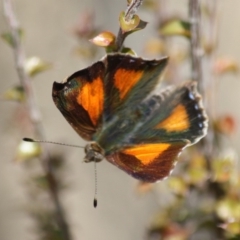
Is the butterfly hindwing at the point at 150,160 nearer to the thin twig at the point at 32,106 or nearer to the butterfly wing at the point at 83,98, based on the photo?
the butterfly wing at the point at 83,98

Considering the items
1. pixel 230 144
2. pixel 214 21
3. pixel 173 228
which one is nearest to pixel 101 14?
pixel 230 144

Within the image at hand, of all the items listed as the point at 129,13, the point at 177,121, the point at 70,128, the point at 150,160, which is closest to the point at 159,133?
the point at 177,121

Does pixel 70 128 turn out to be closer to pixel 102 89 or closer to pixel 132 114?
pixel 132 114

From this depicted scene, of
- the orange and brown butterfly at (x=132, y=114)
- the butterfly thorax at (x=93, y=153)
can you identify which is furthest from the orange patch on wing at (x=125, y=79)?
the butterfly thorax at (x=93, y=153)

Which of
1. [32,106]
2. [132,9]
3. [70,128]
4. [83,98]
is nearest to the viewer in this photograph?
[132,9]

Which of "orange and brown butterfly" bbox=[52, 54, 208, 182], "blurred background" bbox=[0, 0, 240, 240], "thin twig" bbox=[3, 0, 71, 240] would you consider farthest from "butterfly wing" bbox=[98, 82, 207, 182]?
"blurred background" bbox=[0, 0, 240, 240]

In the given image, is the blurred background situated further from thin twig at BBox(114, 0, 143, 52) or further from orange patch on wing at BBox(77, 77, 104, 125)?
thin twig at BBox(114, 0, 143, 52)

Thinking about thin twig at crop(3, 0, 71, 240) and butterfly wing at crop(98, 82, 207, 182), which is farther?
thin twig at crop(3, 0, 71, 240)
